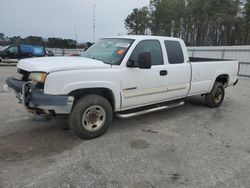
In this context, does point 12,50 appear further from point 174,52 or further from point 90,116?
point 90,116

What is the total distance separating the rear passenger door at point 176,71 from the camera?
17.6 ft

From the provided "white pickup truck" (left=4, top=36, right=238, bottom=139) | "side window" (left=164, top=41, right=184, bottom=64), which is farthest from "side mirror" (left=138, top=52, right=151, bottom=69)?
"side window" (left=164, top=41, right=184, bottom=64)

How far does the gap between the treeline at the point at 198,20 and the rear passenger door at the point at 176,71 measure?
34526 mm

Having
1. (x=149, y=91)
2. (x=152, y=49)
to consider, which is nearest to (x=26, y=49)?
(x=152, y=49)

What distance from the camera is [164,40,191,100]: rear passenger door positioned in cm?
536

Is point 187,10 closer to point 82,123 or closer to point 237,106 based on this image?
point 237,106

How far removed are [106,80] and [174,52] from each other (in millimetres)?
2132

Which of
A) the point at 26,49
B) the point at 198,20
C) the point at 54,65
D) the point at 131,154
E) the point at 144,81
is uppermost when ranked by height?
the point at 198,20

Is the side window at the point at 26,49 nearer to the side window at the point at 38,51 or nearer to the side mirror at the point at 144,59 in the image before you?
the side window at the point at 38,51

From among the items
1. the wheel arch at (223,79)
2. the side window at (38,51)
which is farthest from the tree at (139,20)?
the wheel arch at (223,79)

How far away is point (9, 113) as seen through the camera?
5.73 metres

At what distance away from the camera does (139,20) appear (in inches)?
2159

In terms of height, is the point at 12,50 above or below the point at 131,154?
above

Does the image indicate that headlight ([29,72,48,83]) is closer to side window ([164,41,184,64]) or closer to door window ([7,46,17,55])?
side window ([164,41,184,64])
